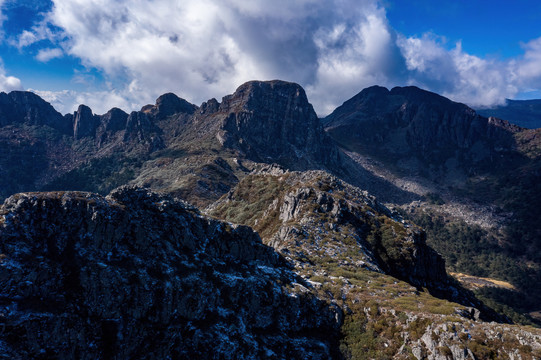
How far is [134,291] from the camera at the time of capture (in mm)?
33219

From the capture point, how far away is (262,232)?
90875 mm

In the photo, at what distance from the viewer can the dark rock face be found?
28125 millimetres

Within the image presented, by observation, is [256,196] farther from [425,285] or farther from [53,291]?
[53,291]

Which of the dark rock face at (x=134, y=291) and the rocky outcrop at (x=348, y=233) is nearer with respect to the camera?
the dark rock face at (x=134, y=291)

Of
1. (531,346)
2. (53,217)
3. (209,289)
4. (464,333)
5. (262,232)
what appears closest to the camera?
(531,346)

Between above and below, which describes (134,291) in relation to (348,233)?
below

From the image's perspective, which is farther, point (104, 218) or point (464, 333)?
point (104, 218)

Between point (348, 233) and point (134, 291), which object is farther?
point (348, 233)

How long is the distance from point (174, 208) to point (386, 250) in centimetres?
5246

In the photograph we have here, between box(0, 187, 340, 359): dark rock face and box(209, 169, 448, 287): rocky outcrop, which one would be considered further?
box(209, 169, 448, 287): rocky outcrop

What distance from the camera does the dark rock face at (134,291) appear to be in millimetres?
28125

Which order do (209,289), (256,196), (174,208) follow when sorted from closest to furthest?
(209,289)
(174,208)
(256,196)

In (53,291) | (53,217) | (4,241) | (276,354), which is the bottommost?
(276,354)

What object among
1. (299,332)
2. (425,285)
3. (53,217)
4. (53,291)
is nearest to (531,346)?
(299,332)
